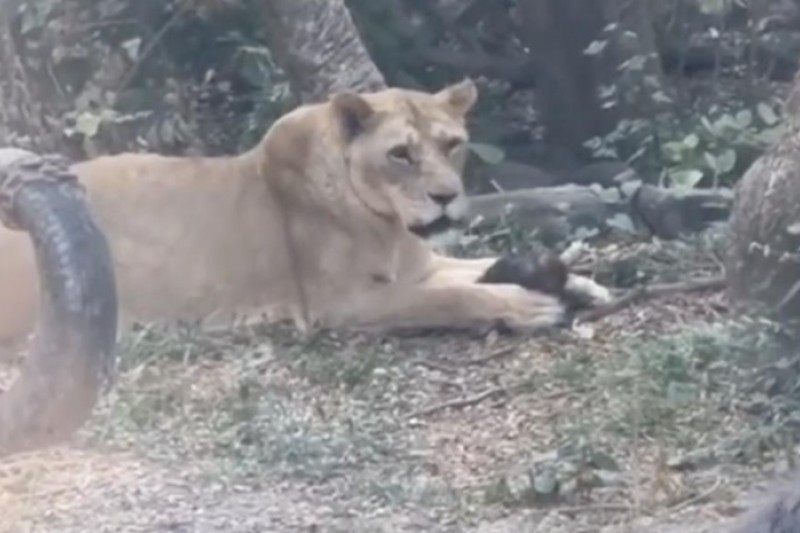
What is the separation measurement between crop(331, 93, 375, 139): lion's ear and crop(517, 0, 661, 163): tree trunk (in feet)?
6.81

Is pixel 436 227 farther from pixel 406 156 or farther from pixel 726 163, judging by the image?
pixel 726 163

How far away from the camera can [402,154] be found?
689 centimetres

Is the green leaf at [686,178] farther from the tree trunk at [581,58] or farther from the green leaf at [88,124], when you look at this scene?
the green leaf at [88,124]

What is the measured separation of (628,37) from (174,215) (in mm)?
2496

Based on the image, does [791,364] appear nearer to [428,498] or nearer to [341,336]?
[428,498]

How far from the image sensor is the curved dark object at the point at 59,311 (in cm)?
509

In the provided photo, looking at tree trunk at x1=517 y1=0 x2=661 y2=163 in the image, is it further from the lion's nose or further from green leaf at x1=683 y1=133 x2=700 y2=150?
the lion's nose

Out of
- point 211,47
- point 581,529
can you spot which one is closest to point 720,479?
point 581,529

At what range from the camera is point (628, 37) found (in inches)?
348

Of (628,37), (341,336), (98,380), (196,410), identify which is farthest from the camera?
(628,37)

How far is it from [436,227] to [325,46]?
139 centimetres

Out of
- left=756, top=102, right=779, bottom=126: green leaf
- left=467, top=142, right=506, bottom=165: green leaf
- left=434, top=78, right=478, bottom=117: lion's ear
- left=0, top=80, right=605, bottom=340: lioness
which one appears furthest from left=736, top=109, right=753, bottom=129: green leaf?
left=0, top=80, right=605, bottom=340: lioness

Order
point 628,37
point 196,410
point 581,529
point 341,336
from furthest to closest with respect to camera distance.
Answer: point 628,37 → point 341,336 → point 196,410 → point 581,529

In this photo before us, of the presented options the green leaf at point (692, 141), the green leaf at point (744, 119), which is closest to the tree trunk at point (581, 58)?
the green leaf at point (744, 119)
